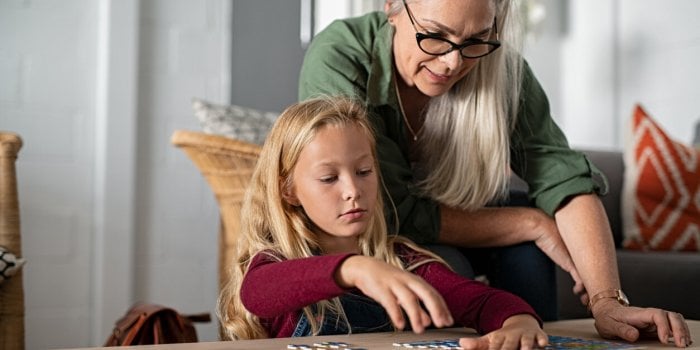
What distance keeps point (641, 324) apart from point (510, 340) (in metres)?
0.32

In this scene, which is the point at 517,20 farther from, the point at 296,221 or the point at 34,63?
the point at 34,63

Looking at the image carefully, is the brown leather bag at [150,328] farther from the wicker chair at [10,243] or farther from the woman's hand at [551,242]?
the woman's hand at [551,242]

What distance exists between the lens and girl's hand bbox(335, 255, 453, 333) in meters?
1.01

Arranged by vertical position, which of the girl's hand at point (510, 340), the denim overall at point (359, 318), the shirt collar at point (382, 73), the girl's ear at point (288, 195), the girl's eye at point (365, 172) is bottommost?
the denim overall at point (359, 318)

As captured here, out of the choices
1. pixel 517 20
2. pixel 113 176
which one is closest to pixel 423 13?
pixel 517 20

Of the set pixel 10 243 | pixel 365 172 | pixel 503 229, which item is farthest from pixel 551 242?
pixel 10 243

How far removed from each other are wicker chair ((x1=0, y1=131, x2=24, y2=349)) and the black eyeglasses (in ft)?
3.23

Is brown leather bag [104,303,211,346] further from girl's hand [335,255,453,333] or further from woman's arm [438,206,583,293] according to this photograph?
girl's hand [335,255,453,333]

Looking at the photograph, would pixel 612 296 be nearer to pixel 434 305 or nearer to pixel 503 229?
pixel 503 229

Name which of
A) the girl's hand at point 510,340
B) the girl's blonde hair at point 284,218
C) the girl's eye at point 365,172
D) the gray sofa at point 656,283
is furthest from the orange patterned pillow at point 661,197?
the girl's hand at point 510,340

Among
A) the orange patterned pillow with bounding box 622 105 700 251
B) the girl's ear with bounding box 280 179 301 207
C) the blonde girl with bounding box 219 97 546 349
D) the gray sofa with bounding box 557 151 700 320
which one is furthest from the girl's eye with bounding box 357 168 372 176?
the orange patterned pillow with bounding box 622 105 700 251

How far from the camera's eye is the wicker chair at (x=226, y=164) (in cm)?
229

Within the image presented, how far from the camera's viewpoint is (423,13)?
1.58 metres

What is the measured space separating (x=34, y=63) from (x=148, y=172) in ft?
1.63
